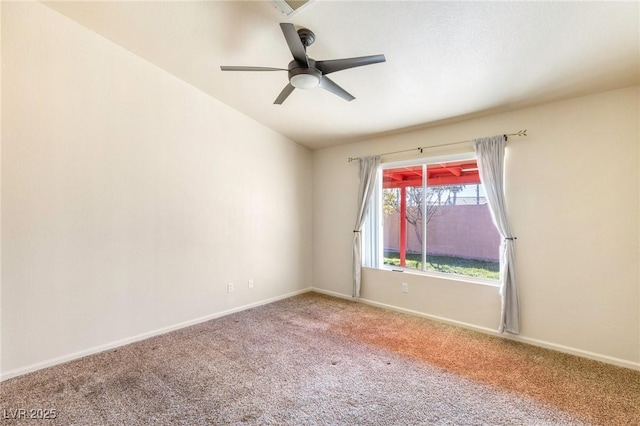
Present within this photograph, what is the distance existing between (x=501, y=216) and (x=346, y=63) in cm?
244

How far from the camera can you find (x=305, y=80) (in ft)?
7.49

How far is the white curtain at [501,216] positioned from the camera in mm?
3100

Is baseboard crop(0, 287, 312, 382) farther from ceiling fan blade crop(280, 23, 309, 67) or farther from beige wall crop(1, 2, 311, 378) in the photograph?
ceiling fan blade crop(280, 23, 309, 67)

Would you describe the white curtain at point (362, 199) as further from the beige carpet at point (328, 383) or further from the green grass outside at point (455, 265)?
the beige carpet at point (328, 383)

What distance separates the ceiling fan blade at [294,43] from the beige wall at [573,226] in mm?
2382

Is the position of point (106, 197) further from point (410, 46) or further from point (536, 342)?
point (536, 342)

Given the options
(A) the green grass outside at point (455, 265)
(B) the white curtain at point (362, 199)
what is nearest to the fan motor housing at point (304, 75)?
(B) the white curtain at point (362, 199)

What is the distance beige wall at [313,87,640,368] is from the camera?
2.60 meters

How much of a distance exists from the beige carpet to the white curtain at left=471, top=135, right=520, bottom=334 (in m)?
0.30

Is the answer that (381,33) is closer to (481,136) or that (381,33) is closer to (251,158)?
(481,136)

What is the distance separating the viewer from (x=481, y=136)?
134 inches

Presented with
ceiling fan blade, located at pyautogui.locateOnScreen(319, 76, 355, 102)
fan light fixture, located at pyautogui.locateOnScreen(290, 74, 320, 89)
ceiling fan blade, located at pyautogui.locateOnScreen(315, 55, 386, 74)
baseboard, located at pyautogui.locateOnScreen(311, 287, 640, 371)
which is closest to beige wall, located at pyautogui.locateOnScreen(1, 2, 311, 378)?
fan light fixture, located at pyautogui.locateOnScreen(290, 74, 320, 89)

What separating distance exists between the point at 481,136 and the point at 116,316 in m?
4.56

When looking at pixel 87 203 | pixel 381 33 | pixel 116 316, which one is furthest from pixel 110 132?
pixel 381 33
